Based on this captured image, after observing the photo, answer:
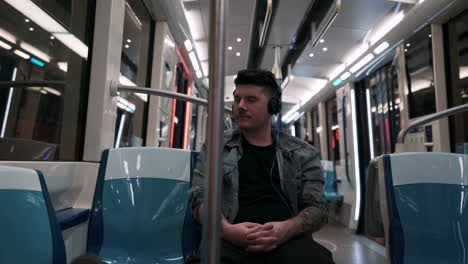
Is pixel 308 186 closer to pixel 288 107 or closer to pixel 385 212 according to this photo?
pixel 385 212

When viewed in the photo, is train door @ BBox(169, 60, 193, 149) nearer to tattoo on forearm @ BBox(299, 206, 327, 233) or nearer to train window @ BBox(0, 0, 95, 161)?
train window @ BBox(0, 0, 95, 161)

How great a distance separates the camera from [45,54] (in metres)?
1.46

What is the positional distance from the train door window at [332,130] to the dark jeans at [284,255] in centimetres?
512

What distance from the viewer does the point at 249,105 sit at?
1422 millimetres

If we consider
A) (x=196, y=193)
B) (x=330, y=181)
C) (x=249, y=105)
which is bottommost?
(x=330, y=181)

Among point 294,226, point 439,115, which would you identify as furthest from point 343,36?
point 294,226

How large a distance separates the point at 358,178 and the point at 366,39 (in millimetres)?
2185

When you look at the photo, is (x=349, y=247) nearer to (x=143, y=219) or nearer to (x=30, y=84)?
(x=143, y=219)

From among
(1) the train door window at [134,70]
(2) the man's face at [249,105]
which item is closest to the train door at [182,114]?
(1) the train door window at [134,70]

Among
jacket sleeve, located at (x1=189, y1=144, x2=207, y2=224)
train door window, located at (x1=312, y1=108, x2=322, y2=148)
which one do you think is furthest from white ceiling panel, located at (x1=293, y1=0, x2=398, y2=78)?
jacket sleeve, located at (x1=189, y1=144, x2=207, y2=224)

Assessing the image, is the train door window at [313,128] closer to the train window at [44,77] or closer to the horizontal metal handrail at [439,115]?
the horizontal metal handrail at [439,115]

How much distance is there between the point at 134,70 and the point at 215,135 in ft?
9.08

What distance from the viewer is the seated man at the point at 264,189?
119 cm

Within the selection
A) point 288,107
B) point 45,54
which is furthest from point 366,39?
point 288,107
